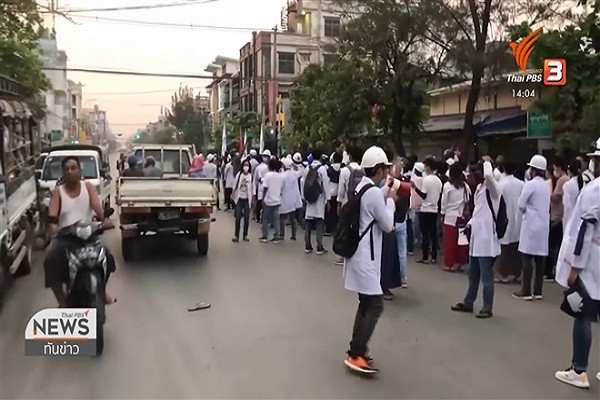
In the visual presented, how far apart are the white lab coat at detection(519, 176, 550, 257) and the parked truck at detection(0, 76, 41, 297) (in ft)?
20.8

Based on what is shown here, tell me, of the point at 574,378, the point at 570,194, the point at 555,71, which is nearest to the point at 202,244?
the point at 570,194

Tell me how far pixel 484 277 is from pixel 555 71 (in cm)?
625

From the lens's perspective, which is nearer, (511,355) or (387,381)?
(387,381)

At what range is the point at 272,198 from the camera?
1372 cm

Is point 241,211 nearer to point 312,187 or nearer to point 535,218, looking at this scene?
point 312,187

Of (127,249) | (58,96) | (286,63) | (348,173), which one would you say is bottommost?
(127,249)

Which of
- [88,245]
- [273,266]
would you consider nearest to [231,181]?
[273,266]

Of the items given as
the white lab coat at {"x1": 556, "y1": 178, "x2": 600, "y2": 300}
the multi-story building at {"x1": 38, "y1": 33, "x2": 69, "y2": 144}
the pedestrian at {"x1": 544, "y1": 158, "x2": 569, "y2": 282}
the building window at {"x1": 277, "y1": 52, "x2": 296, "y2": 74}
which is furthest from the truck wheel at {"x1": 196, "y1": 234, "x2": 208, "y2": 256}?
the multi-story building at {"x1": 38, "y1": 33, "x2": 69, "y2": 144}

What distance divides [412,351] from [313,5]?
2029 inches

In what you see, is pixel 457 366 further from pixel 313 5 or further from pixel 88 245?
pixel 313 5

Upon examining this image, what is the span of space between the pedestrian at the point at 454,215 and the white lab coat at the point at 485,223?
2026mm

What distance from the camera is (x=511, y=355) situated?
6316 millimetres

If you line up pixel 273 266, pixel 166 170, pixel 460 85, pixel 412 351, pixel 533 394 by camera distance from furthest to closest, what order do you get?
pixel 460 85
pixel 166 170
pixel 273 266
pixel 412 351
pixel 533 394

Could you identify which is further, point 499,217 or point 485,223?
point 499,217
